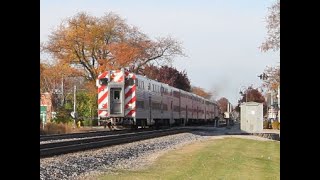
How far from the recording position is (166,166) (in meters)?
12.3

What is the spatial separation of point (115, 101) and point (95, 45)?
1440 cm

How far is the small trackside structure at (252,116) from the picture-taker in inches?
1141

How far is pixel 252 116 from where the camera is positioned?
96.4 ft

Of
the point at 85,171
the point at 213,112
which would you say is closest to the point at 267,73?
the point at 85,171

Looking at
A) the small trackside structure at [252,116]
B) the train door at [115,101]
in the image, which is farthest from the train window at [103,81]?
the small trackside structure at [252,116]

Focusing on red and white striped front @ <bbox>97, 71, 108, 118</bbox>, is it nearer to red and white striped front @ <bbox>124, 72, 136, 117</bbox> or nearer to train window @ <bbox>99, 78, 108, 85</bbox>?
train window @ <bbox>99, 78, 108, 85</bbox>

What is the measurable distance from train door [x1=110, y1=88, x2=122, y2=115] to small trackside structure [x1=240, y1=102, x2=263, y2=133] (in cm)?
697

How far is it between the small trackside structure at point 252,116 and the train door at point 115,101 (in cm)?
697

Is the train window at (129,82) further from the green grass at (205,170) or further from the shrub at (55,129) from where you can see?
the green grass at (205,170)

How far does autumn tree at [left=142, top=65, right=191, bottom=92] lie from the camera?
60862 millimetres

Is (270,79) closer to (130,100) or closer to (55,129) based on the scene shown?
(130,100)

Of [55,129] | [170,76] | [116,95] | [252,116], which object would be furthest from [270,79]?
[170,76]

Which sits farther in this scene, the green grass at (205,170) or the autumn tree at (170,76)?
the autumn tree at (170,76)
